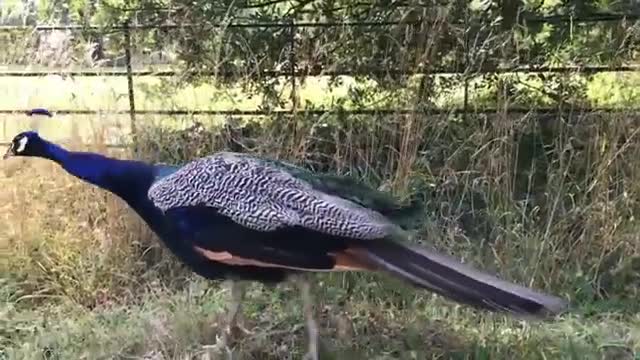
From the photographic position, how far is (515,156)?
5.08 metres

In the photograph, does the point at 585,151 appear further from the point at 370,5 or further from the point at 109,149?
the point at 109,149

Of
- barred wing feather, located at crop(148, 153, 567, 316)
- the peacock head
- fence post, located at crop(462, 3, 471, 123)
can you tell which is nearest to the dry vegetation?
fence post, located at crop(462, 3, 471, 123)

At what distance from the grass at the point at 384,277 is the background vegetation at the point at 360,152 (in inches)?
0.4

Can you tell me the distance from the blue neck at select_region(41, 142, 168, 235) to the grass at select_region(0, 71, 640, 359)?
59cm

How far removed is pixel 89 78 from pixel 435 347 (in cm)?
293

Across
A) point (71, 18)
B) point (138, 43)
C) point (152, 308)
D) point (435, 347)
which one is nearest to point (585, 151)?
point (435, 347)

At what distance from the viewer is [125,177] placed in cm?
377

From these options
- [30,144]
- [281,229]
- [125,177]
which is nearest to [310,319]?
[281,229]

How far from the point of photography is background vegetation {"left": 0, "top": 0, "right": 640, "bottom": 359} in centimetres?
412

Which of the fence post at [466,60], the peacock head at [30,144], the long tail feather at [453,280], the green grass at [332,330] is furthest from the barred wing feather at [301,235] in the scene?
the fence post at [466,60]

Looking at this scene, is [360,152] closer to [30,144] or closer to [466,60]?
[466,60]

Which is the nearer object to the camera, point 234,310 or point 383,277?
point 234,310

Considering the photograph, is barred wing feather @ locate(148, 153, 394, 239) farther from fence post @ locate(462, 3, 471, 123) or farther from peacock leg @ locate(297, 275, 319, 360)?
fence post @ locate(462, 3, 471, 123)

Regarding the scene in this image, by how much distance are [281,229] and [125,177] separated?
72cm
